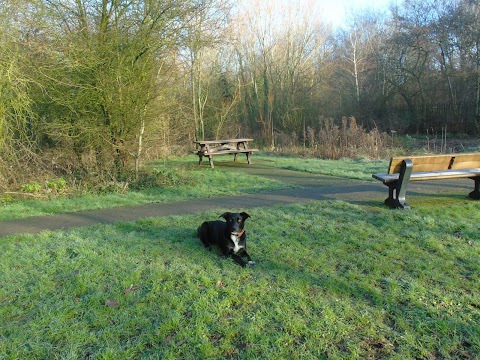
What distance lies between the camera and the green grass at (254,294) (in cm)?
257

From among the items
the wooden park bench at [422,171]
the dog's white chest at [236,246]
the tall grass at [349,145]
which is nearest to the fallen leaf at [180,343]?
the dog's white chest at [236,246]

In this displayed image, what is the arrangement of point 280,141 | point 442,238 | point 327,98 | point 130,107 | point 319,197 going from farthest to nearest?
point 327,98 < point 280,141 < point 130,107 < point 319,197 < point 442,238

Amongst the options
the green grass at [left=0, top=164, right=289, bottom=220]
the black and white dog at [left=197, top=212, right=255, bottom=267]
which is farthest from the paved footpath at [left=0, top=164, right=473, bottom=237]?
the black and white dog at [left=197, top=212, right=255, bottom=267]

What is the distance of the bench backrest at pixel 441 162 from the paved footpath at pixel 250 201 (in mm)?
841

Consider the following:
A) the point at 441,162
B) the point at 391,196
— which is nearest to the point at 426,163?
the point at 441,162

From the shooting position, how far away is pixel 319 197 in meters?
7.28

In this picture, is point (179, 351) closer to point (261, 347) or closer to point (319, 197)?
point (261, 347)

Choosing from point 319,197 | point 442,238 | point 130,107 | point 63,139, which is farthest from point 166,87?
point 442,238

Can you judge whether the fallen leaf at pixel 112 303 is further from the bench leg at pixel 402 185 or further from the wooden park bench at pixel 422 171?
the bench leg at pixel 402 185

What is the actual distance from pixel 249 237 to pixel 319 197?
2884 millimetres

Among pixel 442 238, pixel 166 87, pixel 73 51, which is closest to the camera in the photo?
pixel 442 238

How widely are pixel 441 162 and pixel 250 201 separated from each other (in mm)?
3639

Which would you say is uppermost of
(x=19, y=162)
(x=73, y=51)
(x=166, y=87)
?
(x=73, y=51)

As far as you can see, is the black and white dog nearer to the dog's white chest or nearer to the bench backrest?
the dog's white chest
